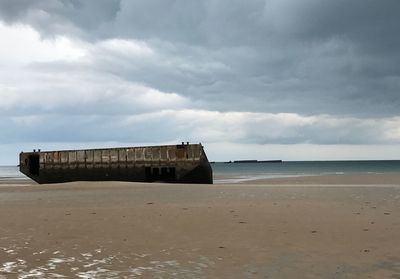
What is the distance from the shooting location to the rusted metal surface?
31.5 m

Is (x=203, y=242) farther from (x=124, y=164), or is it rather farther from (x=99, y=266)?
(x=124, y=164)

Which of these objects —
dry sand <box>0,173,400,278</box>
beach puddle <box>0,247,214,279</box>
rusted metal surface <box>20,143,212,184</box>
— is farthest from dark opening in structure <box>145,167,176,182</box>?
beach puddle <box>0,247,214,279</box>

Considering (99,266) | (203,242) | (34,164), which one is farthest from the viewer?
(34,164)

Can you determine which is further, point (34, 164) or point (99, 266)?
point (34, 164)

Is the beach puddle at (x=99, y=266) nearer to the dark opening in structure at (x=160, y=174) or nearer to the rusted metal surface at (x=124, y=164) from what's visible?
the rusted metal surface at (x=124, y=164)

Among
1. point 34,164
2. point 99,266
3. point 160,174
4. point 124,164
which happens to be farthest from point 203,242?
point 34,164

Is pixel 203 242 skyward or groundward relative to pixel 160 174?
groundward

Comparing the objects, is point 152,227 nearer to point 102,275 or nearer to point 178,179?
point 102,275

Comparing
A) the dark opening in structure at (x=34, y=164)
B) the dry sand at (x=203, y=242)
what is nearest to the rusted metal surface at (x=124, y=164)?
the dark opening in structure at (x=34, y=164)

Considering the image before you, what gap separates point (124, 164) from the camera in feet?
110

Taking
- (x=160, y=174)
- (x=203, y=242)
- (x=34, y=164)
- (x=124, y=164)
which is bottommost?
(x=203, y=242)

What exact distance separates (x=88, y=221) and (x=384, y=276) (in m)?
7.11

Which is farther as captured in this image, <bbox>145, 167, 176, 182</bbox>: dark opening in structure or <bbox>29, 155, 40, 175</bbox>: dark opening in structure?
<bbox>29, 155, 40, 175</bbox>: dark opening in structure

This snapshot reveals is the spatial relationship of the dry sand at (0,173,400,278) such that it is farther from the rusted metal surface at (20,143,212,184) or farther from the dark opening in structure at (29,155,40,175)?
the dark opening in structure at (29,155,40,175)
